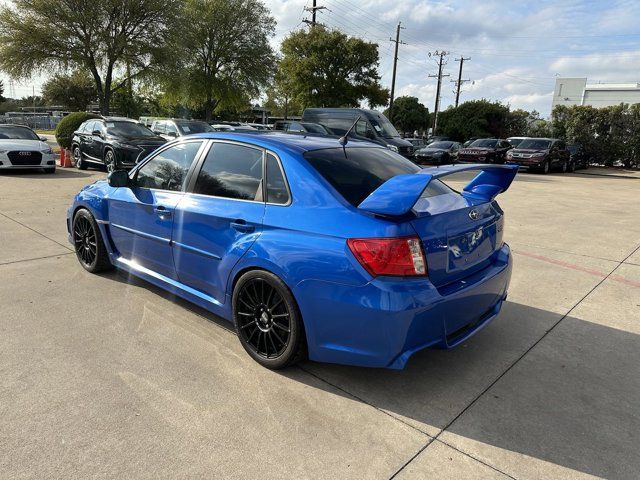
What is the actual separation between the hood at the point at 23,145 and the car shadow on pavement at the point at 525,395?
1249 centimetres

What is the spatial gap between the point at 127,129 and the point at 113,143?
94cm

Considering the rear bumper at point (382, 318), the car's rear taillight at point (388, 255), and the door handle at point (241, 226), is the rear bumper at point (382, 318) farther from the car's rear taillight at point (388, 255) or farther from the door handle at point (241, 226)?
the door handle at point (241, 226)

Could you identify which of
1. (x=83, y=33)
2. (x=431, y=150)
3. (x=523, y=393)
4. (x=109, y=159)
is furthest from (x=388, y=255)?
(x=83, y=33)

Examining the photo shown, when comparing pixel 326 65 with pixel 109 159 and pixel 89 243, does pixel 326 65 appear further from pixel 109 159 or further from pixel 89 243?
pixel 89 243

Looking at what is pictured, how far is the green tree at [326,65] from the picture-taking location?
1304 inches

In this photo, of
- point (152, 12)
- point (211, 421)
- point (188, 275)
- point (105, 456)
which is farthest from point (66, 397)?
point (152, 12)

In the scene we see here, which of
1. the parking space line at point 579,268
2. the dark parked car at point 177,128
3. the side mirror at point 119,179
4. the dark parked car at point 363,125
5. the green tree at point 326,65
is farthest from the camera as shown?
the green tree at point 326,65

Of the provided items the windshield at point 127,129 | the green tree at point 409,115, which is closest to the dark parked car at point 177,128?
the windshield at point 127,129

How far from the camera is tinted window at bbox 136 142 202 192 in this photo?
3889mm

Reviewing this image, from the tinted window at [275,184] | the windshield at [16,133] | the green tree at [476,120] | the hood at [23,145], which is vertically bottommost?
the hood at [23,145]

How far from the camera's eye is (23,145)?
12562 millimetres

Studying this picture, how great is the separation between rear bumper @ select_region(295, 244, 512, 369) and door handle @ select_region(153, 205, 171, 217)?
1.56m

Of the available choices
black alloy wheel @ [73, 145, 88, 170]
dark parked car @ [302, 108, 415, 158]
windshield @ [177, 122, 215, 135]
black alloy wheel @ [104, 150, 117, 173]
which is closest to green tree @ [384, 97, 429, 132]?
dark parked car @ [302, 108, 415, 158]

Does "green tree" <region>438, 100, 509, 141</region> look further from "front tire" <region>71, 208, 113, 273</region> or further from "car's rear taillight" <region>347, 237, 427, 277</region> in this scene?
"car's rear taillight" <region>347, 237, 427, 277</region>
